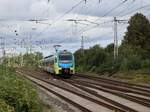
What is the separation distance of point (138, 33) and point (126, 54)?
41.6 ft

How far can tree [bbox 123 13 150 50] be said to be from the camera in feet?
277

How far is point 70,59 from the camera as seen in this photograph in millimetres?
59031

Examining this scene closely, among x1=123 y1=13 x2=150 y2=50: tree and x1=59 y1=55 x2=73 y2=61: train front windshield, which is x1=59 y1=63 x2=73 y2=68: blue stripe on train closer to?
x1=59 y1=55 x2=73 y2=61: train front windshield

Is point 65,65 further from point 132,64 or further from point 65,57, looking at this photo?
point 132,64

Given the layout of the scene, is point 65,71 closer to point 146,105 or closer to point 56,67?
point 56,67

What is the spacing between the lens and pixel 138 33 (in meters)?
85.8

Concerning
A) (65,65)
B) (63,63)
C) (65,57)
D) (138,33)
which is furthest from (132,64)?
(138,33)

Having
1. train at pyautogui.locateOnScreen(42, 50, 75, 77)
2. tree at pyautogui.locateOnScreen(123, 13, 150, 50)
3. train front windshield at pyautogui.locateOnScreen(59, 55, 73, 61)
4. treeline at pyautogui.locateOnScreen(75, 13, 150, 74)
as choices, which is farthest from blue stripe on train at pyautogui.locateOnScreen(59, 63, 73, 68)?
tree at pyautogui.locateOnScreen(123, 13, 150, 50)

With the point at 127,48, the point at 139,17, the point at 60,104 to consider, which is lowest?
the point at 60,104

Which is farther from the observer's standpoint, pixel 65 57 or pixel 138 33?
pixel 138 33

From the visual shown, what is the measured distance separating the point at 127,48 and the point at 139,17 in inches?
468

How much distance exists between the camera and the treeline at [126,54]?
65.9 meters

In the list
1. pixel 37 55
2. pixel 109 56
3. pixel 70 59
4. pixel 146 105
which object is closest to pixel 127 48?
pixel 109 56

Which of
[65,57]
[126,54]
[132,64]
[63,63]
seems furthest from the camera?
[126,54]
